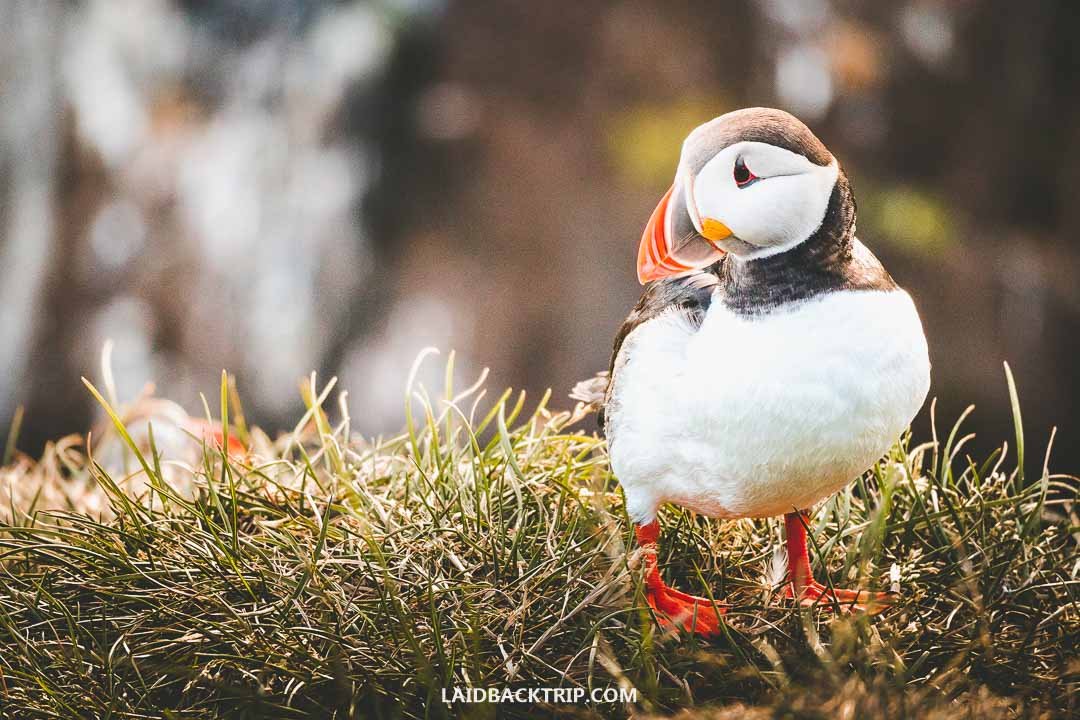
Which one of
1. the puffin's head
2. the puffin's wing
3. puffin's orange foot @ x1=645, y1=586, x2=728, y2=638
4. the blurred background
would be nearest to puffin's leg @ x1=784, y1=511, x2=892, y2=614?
puffin's orange foot @ x1=645, y1=586, x2=728, y2=638

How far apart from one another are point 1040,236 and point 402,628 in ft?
12.1

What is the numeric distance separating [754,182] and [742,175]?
0.02 metres

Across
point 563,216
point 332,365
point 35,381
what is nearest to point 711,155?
point 563,216

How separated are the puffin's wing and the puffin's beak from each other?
6 centimetres

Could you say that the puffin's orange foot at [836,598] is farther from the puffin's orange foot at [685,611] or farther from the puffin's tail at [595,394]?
the puffin's tail at [595,394]

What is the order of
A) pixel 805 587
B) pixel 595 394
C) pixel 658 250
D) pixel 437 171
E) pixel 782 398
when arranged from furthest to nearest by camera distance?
pixel 437 171 < pixel 595 394 < pixel 805 587 < pixel 658 250 < pixel 782 398

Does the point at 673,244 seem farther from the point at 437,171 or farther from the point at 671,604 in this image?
the point at 437,171

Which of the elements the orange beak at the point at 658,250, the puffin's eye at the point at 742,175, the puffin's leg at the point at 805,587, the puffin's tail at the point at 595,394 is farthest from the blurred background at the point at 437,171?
the puffin's eye at the point at 742,175

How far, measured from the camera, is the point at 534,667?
1.12m

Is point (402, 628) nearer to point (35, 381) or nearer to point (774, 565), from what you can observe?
point (774, 565)

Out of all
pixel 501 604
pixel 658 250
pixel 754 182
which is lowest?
pixel 501 604

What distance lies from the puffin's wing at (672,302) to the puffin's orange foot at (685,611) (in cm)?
29

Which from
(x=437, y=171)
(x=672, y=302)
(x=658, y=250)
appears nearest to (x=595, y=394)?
(x=672, y=302)

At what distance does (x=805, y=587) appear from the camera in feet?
4.03
